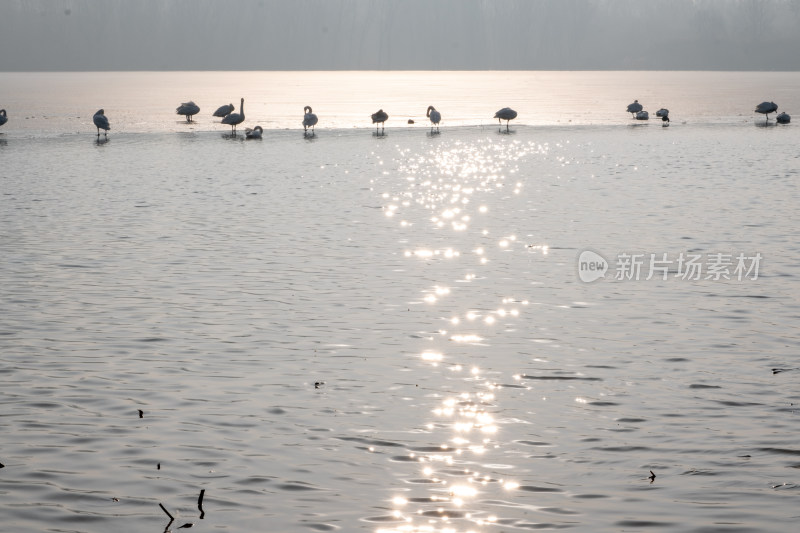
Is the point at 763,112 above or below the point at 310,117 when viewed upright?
above

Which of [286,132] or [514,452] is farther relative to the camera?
[286,132]

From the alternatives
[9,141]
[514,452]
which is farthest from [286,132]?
[514,452]

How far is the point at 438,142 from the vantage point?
197 feet

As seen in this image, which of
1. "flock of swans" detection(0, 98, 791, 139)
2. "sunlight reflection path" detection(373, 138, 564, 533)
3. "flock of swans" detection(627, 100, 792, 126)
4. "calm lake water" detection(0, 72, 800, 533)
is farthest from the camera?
"flock of swans" detection(627, 100, 792, 126)

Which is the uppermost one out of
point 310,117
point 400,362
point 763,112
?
point 763,112

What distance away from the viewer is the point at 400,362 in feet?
45.0

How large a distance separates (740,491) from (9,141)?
5342 cm

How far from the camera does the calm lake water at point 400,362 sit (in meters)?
9.23

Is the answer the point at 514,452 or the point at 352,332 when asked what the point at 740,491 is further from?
the point at 352,332

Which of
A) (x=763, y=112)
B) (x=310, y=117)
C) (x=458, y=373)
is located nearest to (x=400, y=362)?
(x=458, y=373)

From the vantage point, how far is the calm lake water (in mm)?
9227

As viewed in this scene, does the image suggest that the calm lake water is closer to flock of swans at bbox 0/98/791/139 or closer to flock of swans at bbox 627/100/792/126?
flock of swans at bbox 0/98/791/139

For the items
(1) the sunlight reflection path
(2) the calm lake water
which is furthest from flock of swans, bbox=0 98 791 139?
(1) the sunlight reflection path

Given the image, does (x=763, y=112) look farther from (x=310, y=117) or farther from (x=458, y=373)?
(x=458, y=373)
